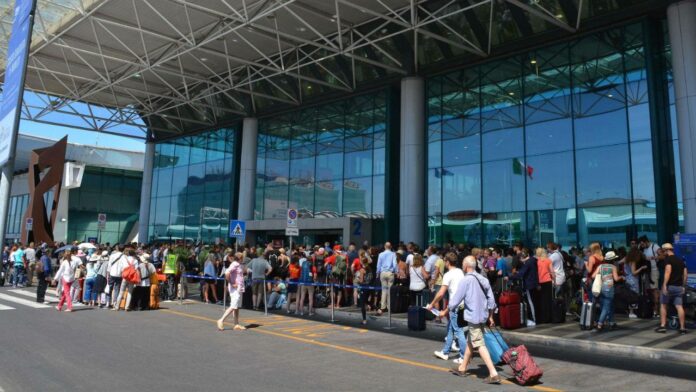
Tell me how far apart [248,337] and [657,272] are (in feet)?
31.6

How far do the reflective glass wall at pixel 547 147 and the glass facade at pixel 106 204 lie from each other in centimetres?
3785

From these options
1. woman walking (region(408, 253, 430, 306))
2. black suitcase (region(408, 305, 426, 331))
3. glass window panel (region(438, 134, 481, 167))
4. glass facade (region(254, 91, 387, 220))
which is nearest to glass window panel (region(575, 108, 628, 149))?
glass window panel (region(438, 134, 481, 167))

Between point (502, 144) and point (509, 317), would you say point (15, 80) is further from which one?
point (502, 144)

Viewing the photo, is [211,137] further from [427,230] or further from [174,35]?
[427,230]

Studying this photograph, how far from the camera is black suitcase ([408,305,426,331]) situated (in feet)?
37.0

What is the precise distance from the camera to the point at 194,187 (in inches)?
1411

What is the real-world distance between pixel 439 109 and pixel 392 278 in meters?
12.3

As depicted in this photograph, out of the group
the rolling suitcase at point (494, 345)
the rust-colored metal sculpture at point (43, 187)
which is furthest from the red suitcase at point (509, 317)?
the rust-colored metal sculpture at point (43, 187)

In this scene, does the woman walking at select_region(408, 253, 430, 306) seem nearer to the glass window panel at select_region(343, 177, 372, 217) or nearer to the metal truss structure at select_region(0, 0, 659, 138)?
the metal truss structure at select_region(0, 0, 659, 138)

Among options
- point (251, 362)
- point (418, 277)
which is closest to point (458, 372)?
point (251, 362)

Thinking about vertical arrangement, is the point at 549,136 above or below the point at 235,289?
above

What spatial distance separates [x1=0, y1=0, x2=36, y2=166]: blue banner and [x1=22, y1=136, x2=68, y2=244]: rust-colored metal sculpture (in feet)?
64.8

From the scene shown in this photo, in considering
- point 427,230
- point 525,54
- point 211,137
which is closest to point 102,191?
point 211,137

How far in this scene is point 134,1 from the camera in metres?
21.3
